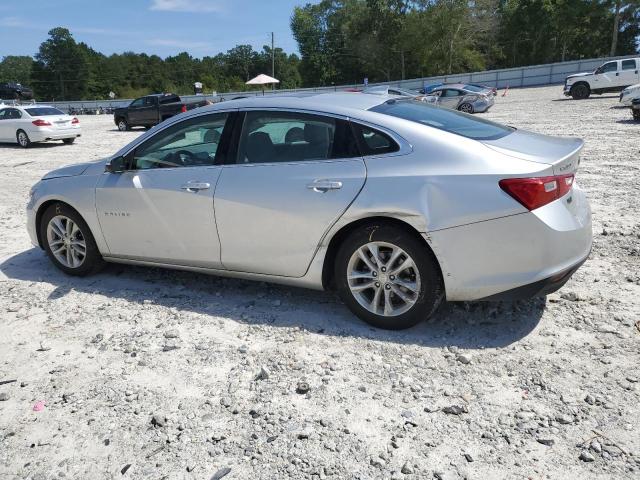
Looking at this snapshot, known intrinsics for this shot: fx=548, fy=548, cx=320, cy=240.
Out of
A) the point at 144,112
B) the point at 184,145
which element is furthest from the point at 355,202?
the point at 144,112

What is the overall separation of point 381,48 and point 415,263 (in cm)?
7765

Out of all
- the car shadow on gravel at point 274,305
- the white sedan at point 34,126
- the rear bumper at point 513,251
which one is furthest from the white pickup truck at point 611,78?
the rear bumper at point 513,251

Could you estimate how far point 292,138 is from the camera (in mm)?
4074

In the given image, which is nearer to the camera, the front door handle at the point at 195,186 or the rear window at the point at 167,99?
the front door handle at the point at 195,186

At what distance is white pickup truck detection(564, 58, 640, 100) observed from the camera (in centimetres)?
2716

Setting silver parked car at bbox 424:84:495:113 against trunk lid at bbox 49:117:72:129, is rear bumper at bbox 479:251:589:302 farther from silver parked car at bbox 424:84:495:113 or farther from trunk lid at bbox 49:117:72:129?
silver parked car at bbox 424:84:495:113

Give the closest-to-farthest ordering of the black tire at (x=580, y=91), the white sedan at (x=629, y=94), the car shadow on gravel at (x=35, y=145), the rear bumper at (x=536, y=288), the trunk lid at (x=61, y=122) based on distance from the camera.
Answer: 1. the rear bumper at (x=536, y=288)
2. the trunk lid at (x=61, y=122)
3. the car shadow on gravel at (x=35, y=145)
4. the white sedan at (x=629, y=94)
5. the black tire at (x=580, y=91)

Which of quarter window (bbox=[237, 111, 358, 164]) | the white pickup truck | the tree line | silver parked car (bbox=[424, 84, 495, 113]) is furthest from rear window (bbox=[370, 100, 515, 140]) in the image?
the tree line

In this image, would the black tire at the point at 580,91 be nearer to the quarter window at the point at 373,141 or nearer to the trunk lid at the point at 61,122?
the trunk lid at the point at 61,122

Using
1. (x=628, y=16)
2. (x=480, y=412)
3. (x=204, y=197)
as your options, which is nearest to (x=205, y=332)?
(x=204, y=197)

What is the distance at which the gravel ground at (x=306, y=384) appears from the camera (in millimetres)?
2637

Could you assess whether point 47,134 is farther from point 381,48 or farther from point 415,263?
point 381,48

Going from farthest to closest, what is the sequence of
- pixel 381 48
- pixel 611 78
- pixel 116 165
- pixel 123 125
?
pixel 381 48 → pixel 611 78 → pixel 123 125 → pixel 116 165

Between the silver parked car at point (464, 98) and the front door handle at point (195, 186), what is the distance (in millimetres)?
21928
